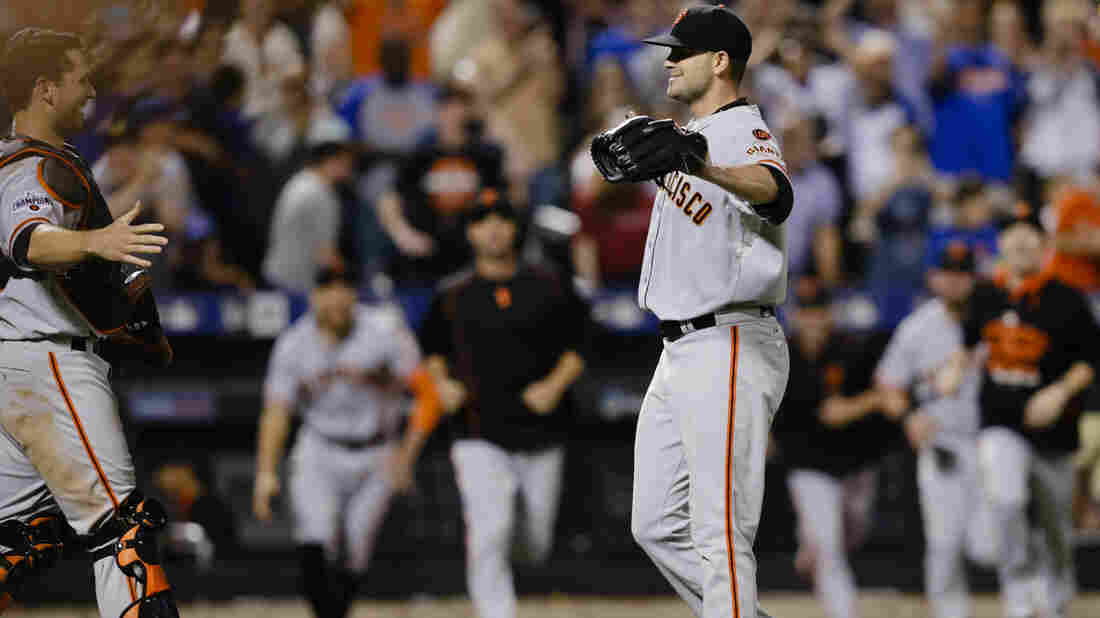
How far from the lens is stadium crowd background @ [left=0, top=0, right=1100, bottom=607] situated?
10312 millimetres

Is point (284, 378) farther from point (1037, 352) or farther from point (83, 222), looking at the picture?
point (1037, 352)

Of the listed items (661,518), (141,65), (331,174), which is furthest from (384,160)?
(661,518)

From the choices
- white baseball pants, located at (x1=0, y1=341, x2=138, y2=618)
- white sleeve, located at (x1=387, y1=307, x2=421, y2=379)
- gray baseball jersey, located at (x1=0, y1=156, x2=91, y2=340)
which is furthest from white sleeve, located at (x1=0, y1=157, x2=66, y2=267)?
white sleeve, located at (x1=387, y1=307, x2=421, y2=379)

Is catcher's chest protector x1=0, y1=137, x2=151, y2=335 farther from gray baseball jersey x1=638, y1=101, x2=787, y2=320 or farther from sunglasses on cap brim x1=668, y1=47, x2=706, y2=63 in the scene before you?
sunglasses on cap brim x1=668, y1=47, x2=706, y2=63

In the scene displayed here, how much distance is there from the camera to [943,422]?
30.8ft

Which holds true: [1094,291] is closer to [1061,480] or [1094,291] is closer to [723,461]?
[1061,480]

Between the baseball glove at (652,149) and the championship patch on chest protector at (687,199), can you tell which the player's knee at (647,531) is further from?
the baseball glove at (652,149)

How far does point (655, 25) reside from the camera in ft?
38.3

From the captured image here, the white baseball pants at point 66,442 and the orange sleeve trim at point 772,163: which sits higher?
the orange sleeve trim at point 772,163

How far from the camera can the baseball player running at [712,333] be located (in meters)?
5.47

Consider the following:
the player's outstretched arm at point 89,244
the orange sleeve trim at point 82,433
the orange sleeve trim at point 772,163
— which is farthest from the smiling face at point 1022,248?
the orange sleeve trim at point 82,433

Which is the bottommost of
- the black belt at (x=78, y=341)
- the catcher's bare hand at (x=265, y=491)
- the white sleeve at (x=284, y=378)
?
the catcher's bare hand at (x=265, y=491)

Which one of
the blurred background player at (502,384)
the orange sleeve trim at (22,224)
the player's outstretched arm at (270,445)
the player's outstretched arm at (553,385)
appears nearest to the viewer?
the orange sleeve trim at (22,224)

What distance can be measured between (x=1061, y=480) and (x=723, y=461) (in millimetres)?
3803
